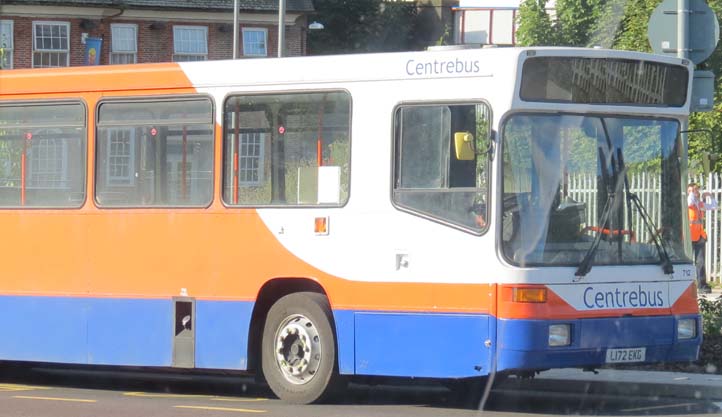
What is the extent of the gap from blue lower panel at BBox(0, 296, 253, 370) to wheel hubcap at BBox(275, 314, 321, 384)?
0.34 m

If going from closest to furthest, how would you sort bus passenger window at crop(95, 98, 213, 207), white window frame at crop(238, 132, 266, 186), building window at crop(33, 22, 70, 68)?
white window frame at crop(238, 132, 266, 186), bus passenger window at crop(95, 98, 213, 207), building window at crop(33, 22, 70, 68)

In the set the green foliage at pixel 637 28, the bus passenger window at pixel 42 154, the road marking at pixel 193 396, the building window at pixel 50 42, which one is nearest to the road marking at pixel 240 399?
the road marking at pixel 193 396

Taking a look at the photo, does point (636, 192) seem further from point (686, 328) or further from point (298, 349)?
→ point (298, 349)

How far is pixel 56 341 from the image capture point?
1384 cm

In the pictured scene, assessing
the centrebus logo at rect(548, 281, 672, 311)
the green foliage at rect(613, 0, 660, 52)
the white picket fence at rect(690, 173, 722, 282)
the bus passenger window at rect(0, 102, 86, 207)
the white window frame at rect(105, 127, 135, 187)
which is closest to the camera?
the centrebus logo at rect(548, 281, 672, 311)

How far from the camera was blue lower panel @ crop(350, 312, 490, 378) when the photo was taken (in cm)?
1152

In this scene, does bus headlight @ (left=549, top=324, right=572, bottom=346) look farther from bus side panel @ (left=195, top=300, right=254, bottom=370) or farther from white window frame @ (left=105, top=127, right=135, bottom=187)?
white window frame @ (left=105, top=127, right=135, bottom=187)

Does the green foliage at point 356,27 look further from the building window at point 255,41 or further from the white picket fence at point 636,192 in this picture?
the white picket fence at point 636,192

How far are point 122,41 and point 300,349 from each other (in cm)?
4308

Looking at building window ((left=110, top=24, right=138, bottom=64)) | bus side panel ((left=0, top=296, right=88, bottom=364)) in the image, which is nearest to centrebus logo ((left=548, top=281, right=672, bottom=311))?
bus side panel ((left=0, top=296, right=88, bottom=364))

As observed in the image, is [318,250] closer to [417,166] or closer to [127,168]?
[417,166]

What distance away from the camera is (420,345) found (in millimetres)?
11797

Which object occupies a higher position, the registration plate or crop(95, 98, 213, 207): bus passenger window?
crop(95, 98, 213, 207): bus passenger window

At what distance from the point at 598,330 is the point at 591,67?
205 centimetres
